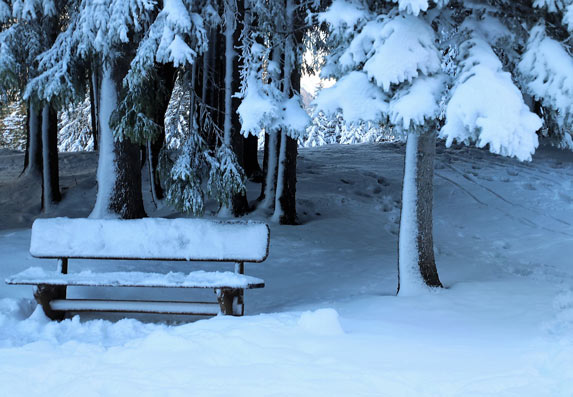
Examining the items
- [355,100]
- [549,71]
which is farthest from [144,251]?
[549,71]

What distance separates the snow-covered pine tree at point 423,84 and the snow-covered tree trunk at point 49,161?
7.90 meters

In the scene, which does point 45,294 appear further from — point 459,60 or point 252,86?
point 459,60

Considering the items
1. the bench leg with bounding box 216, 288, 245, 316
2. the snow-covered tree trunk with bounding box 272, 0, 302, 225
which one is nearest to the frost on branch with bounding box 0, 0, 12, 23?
the snow-covered tree trunk with bounding box 272, 0, 302, 225

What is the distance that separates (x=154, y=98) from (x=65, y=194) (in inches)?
213

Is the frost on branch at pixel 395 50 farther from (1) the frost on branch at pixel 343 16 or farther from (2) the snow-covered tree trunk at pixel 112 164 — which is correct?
(2) the snow-covered tree trunk at pixel 112 164

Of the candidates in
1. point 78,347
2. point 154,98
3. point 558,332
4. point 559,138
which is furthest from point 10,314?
point 559,138

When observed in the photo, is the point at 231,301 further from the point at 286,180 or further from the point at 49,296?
the point at 286,180

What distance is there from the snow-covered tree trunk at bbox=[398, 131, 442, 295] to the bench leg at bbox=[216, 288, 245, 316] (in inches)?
84.1

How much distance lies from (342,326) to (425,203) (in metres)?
2.44

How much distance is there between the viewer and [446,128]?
5352 mm

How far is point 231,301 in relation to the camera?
5676 mm

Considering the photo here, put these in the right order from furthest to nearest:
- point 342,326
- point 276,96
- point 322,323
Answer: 1. point 276,96
2. point 342,326
3. point 322,323

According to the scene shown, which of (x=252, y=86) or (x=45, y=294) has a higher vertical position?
(x=252, y=86)

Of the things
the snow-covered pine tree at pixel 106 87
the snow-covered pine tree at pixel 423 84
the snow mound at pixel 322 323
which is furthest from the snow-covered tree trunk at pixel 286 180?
the snow mound at pixel 322 323
